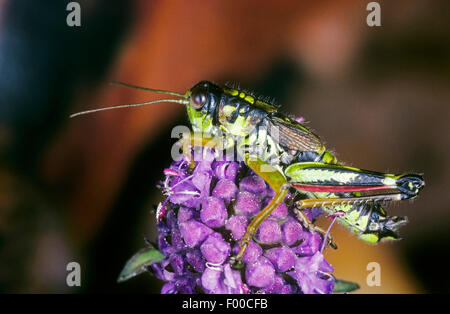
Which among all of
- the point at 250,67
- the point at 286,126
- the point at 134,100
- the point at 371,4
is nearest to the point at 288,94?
the point at 250,67

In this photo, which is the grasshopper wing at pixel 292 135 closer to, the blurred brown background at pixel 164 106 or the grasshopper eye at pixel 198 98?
the grasshopper eye at pixel 198 98

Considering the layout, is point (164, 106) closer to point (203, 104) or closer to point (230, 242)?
point (203, 104)

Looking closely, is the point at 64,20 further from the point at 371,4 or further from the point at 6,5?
the point at 371,4

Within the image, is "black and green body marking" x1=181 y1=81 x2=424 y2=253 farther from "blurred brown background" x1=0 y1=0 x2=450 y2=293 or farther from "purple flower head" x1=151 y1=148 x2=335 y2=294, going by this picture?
"blurred brown background" x1=0 y1=0 x2=450 y2=293

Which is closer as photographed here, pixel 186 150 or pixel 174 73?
pixel 186 150

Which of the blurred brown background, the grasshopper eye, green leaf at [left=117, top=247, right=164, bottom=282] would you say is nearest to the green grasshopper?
the grasshopper eye

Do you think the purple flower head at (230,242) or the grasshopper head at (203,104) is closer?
the purple flower head at (230,242)

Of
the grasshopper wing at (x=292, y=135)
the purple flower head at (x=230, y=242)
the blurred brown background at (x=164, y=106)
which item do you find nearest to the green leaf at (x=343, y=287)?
the purple flower head at (x=230, y=242)
